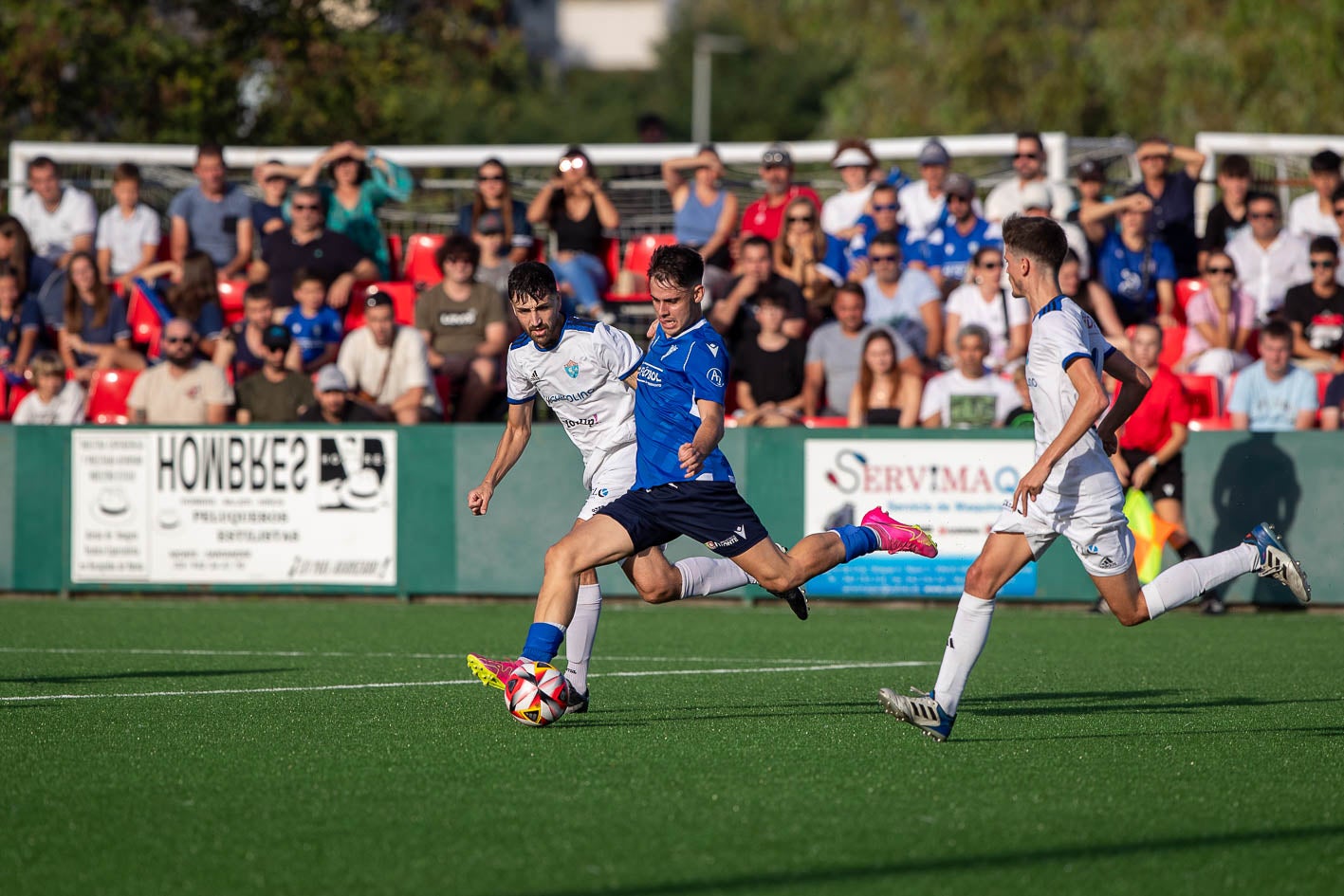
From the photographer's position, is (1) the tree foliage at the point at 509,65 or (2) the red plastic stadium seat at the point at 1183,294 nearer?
(2) the red plastic stadium seat at the point at 1183,294

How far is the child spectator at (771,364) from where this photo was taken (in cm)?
1561

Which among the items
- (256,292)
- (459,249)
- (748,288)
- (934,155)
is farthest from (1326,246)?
(256,292)

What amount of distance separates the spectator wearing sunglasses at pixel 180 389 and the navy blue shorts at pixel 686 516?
28.7ft

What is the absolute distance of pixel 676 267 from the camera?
7.67 meters

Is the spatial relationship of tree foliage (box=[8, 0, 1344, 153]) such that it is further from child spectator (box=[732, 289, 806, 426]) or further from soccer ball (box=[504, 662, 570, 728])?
soccer ball (box=[504, 662, 570, 728])

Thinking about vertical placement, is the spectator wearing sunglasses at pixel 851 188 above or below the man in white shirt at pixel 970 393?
above

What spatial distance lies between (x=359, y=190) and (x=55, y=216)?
336 cm

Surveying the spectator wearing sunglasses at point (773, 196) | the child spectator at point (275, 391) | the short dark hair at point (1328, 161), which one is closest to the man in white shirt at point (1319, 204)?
the short dark hair at point (1328, 161)

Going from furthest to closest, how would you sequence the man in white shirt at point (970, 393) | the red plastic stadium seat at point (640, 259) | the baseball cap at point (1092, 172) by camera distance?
the red plastic stadium seat at point (640, 259) < the baseball cap at point (1092, 172) < the man in white shirt at point (970, 393)

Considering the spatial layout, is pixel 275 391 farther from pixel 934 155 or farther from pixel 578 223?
pixel 934 155

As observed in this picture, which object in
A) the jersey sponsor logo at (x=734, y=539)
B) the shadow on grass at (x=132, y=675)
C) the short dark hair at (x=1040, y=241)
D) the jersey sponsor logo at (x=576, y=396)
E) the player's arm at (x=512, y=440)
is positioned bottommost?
the shadow on grass at (x=132, y=675)

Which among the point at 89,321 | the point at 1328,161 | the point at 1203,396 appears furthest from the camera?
the point at 89,321

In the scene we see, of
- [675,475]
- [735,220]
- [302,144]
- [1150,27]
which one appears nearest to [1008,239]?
[675,475]

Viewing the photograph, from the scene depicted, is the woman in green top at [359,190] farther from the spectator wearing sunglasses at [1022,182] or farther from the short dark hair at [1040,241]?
the short dark hair at [1040,241]
